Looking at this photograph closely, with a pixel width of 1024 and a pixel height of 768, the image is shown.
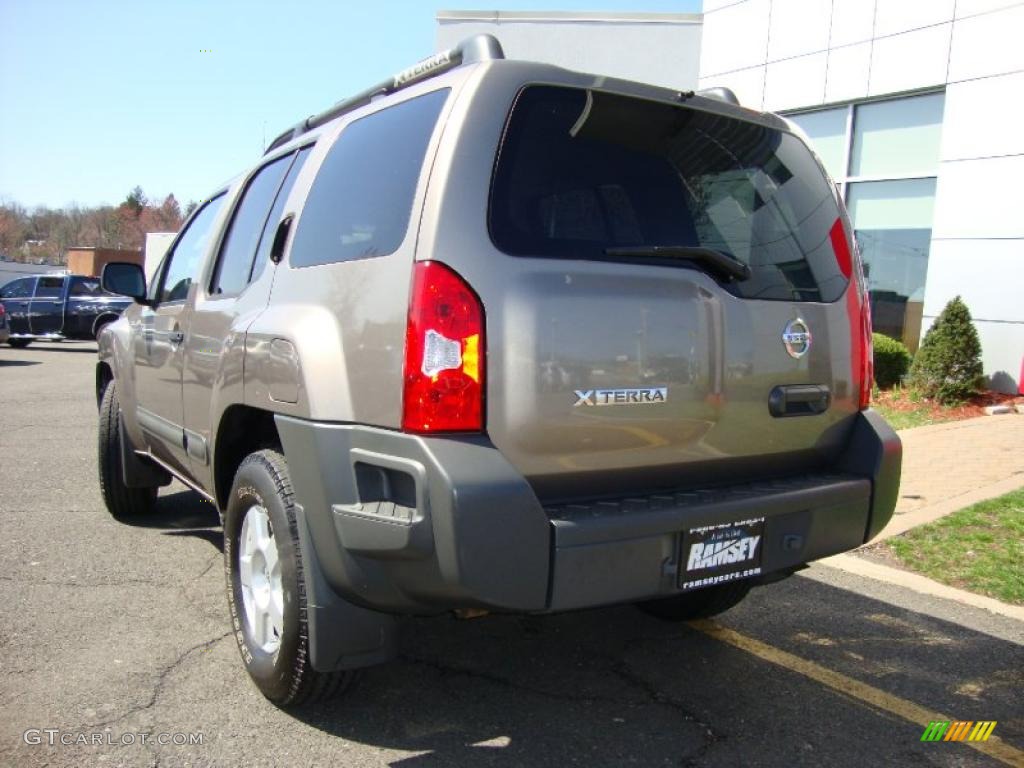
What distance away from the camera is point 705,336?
98.7 inches

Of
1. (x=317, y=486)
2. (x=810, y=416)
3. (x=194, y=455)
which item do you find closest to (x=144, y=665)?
(x=194, y=455)

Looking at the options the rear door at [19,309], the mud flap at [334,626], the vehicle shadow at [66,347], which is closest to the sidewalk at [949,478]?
the mud flap at [334,626]

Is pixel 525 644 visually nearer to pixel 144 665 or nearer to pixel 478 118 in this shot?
pixel 144 665

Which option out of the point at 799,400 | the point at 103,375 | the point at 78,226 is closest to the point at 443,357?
the point at 799,400

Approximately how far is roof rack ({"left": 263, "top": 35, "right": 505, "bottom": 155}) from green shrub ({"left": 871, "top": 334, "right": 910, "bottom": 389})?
8.88 metres

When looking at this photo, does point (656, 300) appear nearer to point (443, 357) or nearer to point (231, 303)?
Result: point (443, 357)

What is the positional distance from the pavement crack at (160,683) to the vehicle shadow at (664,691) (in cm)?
56

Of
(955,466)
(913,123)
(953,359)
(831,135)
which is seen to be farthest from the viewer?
(831,135)

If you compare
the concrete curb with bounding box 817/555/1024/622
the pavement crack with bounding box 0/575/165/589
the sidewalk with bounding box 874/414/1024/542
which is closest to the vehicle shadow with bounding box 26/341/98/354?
the pavement crack with bounding box 0/575/165/589

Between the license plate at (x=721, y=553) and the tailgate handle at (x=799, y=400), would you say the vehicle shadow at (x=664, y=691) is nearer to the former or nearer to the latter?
the license plate at (x=721, y=553)

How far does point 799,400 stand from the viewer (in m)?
2.74

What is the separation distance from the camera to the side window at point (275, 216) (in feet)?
10.4

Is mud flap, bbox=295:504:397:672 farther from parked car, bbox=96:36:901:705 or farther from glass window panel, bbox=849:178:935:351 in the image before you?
glass window panel, bbox=849:178:935:351

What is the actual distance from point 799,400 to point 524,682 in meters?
1.46
